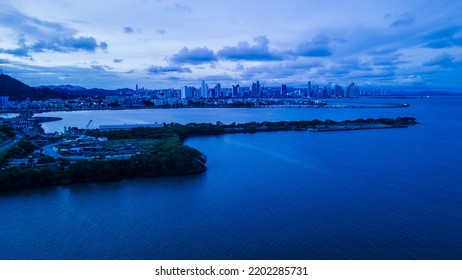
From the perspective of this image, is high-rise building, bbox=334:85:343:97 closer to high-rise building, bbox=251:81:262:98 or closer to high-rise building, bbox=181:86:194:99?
high-rise building, bbox=251:81:262:98

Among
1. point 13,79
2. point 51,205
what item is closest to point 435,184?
point 51,205

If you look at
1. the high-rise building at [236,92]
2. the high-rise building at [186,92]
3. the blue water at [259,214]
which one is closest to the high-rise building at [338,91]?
the high-rise building at [236,92]

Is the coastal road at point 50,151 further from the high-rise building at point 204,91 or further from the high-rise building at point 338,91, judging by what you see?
the high-rise building at point 338,91

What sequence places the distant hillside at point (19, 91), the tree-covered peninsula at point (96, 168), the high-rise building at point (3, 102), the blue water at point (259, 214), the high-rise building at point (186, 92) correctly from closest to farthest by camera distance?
the blue water at point (259, 214)
the tree-covered peninsula at point (96, 168)
the high-rise building at point (3, 102)
the distant hillside at point (19, 91)
the high-rise building at point (186, 92)

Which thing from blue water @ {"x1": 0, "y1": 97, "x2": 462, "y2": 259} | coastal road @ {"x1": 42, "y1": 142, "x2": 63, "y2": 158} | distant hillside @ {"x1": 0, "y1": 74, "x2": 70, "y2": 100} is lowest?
blue water @ {"x1": 0, "y1": 97, "x2": 462, "y2": 259}

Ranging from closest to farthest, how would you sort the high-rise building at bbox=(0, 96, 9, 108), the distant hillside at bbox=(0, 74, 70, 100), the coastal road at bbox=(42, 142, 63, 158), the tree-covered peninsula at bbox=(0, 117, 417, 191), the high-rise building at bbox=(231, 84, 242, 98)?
the tree-covered peninsula at bbox=(0, 117, 417, 191), the coastal road at bbox=(42, 142, 63, 158), the high-rise building at bbox=(0, 96, 9, 108), the distant hillside at bbox=(0, 74, 70, 100), the high-rise building at bbox=(231, 84, 242, 98)

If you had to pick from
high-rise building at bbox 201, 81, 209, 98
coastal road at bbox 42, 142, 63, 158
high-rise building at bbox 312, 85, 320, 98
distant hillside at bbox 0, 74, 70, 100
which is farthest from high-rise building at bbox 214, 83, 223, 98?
coastal road at bbox 42, 142, 63, 158

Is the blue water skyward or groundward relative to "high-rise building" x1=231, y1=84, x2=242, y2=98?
groundward
